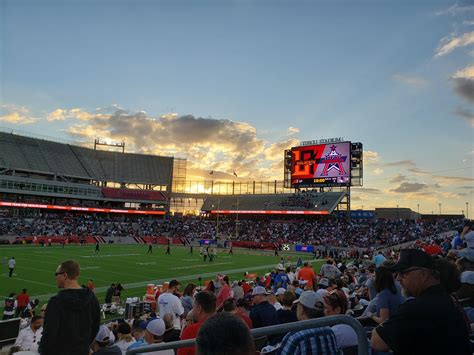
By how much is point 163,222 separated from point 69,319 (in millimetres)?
75562

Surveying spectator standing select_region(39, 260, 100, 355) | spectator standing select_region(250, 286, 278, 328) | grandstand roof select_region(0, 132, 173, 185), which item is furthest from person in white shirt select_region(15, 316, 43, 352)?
grandstand roof select_region(0, 132, 173, 185)

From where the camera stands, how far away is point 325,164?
59.8m

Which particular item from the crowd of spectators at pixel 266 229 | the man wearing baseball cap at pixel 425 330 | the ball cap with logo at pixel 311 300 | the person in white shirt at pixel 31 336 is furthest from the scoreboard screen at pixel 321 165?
the man wearing baseball cap at pixel 425 330

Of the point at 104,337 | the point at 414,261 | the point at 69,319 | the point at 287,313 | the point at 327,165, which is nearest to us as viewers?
the point at 414,261

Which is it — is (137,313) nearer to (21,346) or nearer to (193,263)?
(21,346)

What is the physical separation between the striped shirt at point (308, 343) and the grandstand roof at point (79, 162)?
3055 inches

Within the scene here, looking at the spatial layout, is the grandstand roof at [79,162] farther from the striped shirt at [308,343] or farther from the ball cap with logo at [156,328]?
the striped shirt at [308,343]

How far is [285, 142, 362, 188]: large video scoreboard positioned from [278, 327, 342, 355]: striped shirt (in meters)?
55.9

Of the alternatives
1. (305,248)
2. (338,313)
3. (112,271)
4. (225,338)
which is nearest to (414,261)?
(338,313)

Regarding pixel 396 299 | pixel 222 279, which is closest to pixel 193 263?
pixel 222 279

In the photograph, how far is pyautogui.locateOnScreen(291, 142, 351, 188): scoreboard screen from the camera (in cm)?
5769

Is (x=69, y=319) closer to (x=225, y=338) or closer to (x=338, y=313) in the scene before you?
(x=225, y=338)

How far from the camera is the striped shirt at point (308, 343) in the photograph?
2.87 m

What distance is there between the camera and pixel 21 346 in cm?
804
